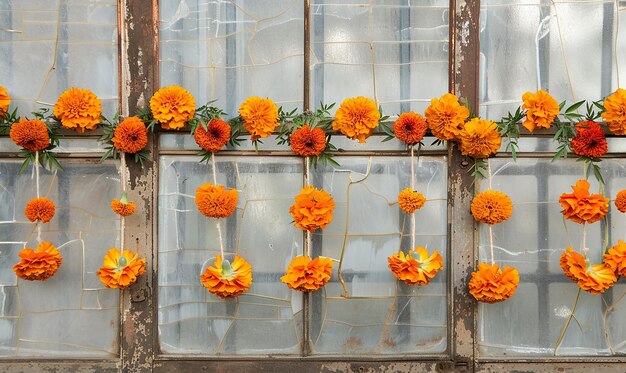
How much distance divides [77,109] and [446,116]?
1.70 meters

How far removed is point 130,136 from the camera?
280cm

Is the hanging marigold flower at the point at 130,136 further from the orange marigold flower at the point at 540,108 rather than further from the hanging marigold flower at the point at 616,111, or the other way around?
the hanging marigold flower at the point at 616,111

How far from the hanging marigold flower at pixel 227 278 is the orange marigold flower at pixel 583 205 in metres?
1.52

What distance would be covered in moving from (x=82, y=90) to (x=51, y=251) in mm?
762

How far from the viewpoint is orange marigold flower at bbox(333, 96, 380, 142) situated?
2811 millimetres

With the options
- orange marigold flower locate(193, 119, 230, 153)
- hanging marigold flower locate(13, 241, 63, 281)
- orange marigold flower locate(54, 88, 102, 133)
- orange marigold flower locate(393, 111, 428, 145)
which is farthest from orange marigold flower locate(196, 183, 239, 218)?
orange marigold flower locate(393, 111, 428, 145)

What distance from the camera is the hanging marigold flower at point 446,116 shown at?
2.82 m

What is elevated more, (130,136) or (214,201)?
(130,136)

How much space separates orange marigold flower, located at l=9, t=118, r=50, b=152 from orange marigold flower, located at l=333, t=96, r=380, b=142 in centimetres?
137

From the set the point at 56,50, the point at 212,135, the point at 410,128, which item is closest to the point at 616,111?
the point at 410,128

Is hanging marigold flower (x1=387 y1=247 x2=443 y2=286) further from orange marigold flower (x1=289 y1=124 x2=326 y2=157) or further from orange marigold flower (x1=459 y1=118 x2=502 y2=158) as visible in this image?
orange marigold flower (x1=289 y1=124 x2=326 y2=157)

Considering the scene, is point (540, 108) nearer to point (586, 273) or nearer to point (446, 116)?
point (446, 116)

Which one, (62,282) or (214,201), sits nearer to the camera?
(214,201)

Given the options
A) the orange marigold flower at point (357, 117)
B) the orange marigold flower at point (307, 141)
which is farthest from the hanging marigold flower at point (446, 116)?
the orange marigold flower at point (307, 141)
